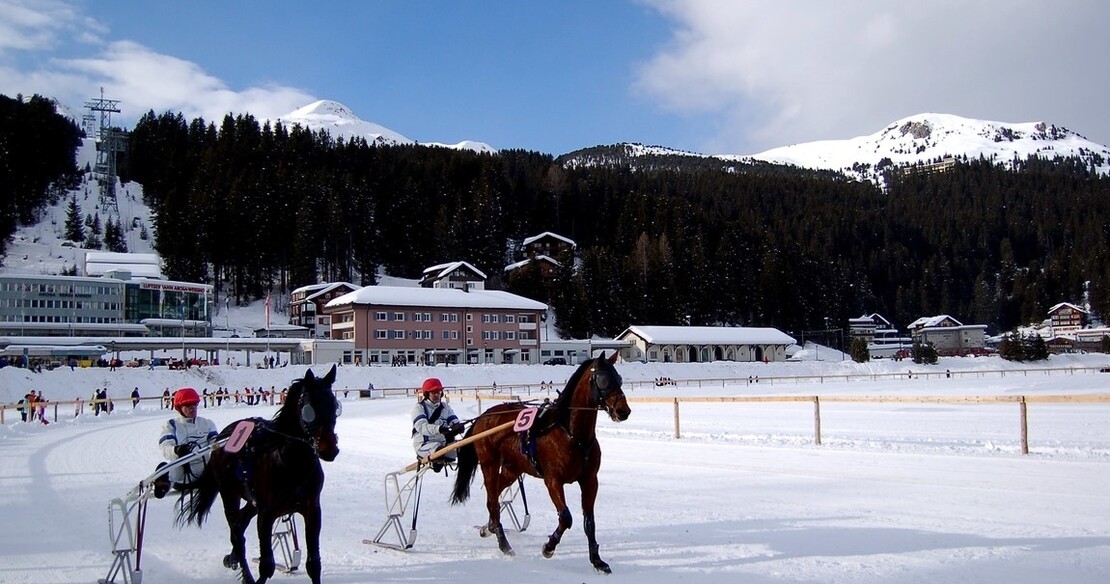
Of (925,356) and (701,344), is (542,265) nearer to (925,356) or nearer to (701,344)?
(701,344)

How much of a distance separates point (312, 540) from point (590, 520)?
2330mm

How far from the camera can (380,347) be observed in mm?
66000

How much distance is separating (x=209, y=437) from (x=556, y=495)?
10.6ft

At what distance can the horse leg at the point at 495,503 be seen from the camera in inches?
292

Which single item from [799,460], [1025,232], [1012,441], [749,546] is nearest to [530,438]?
[749,546]

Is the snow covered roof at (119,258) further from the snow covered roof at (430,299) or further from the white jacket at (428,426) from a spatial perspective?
the white jacket at (428,426)

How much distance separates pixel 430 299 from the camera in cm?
6856

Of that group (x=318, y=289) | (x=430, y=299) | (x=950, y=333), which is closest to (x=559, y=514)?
(x=430, y=299)

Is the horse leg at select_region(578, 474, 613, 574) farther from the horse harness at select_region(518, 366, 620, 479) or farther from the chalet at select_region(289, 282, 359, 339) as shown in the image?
the chalet at select_region(289, 282, 359, 339)

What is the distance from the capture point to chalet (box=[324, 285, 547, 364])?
65.7m

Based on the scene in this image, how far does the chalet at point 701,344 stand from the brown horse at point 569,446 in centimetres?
6598

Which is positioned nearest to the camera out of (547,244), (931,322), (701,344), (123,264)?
(701,344)

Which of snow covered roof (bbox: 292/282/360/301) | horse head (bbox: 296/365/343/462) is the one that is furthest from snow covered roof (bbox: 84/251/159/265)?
horse head (bbox: 296/365/343/462)

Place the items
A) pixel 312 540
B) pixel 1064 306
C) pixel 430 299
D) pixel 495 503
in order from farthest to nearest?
pixel 1064 306
pixel 430 299
pixel 495 503
pixel 312 540
